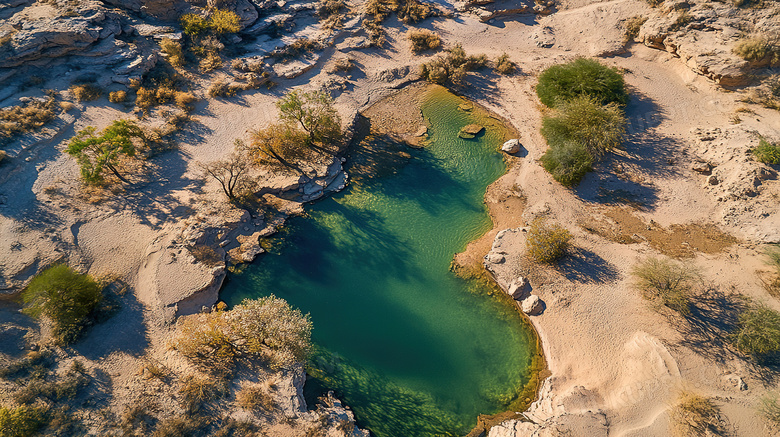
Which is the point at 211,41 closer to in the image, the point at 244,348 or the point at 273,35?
the point at 273,35

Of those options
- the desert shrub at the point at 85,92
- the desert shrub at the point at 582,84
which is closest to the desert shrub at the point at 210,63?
the desert shrub at the point at 85,92

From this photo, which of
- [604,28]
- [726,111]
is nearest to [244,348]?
[726,111]

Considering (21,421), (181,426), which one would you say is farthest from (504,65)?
(21,421)

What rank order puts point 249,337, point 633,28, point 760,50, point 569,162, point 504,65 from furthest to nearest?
point 504,65, point 633,28, point 760,50, point 569,162, point 249,337

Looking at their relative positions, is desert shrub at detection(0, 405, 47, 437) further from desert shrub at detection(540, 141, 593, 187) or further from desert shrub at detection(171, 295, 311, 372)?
desert shrub at detection(540, 141, 593, 187)

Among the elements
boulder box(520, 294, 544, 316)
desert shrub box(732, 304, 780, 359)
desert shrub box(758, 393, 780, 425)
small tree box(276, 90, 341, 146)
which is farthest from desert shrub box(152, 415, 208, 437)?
desert shrub box(732, 304, 780, 359)

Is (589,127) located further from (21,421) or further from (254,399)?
(21,421)
